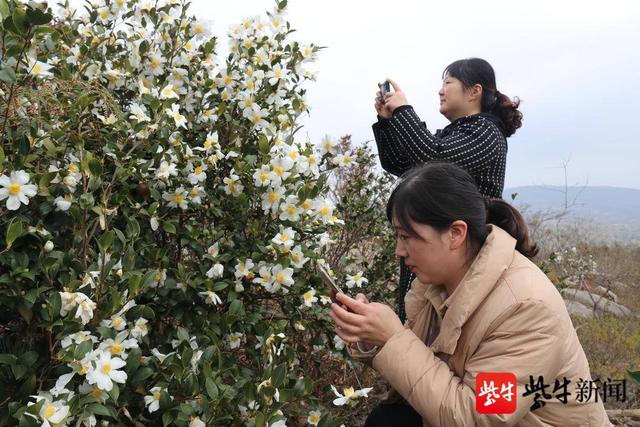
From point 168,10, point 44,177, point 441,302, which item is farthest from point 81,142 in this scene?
point 441,302

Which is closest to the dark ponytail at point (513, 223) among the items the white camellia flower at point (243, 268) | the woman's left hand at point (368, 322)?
the woman's left hand at point (368, 322)

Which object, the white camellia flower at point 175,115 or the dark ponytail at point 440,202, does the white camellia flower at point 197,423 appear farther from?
the white camellia flower at point 175,115

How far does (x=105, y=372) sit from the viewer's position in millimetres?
1133

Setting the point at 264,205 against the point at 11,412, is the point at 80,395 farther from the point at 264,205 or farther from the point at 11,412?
the point at 264,205

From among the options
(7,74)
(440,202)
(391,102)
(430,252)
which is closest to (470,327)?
(430,252)

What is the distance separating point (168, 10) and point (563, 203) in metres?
4.86

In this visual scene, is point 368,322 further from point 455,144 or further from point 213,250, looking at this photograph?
point 455,144

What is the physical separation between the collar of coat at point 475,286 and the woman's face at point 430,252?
0.05 m

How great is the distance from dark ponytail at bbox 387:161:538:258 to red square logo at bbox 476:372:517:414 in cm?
33

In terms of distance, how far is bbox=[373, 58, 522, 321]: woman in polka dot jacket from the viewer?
1.96 m

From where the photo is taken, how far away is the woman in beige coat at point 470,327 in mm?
1324

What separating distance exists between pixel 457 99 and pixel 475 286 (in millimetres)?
930

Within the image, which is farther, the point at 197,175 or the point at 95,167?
the point at 197,175

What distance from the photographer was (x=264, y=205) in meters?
1.63
